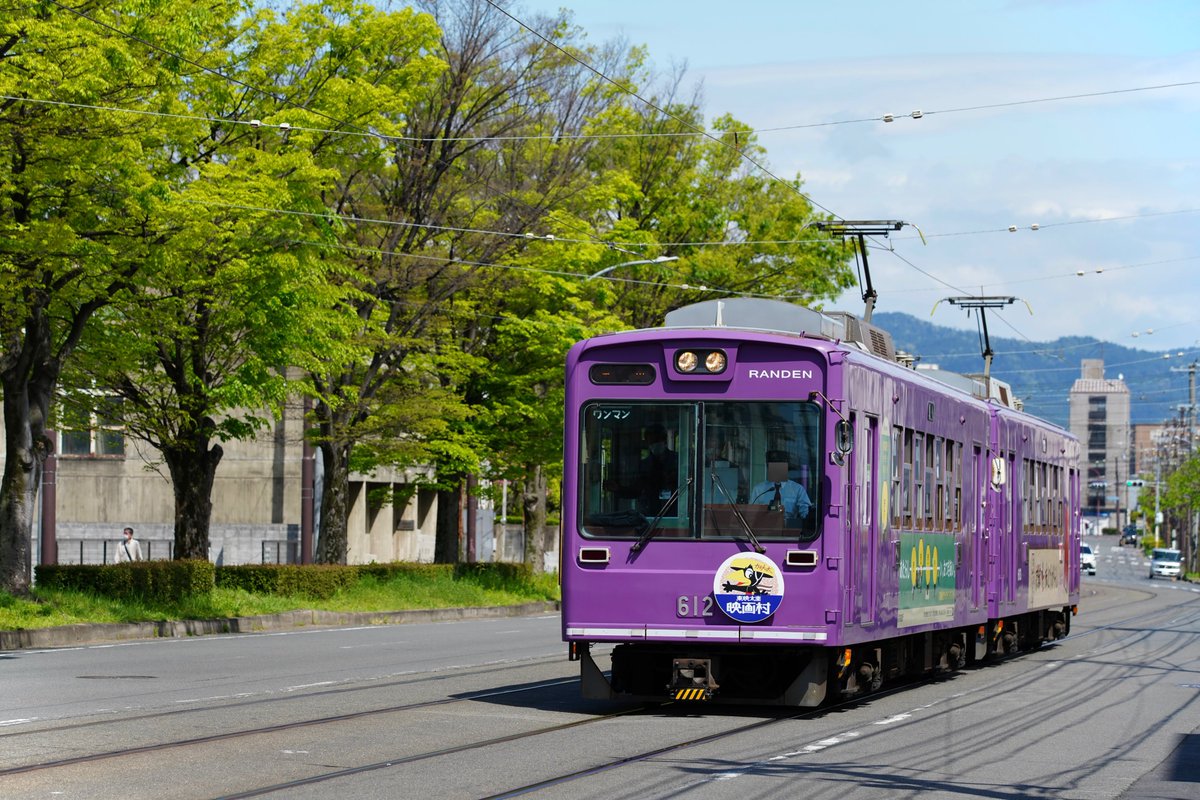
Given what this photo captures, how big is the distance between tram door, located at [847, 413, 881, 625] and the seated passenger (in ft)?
1.82

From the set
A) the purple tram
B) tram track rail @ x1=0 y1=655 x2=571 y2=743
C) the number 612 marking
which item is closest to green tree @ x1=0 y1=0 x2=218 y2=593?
tram track rail @ x1=0 y1=655 x2=571 y2=743

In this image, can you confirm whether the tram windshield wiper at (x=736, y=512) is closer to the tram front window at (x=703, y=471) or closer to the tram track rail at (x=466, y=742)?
the tram front window at (x=703, y=471)

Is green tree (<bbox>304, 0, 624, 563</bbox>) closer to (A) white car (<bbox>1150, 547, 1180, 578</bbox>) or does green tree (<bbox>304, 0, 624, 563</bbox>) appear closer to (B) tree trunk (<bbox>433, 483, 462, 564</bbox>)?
(B) tree trunk (<bbox>433, 483, 462, 564</bbox>)

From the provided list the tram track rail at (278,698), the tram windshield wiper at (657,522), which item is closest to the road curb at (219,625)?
the tram track rail at (278,698)

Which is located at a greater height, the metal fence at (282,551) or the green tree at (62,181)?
the green tree at (62,181)

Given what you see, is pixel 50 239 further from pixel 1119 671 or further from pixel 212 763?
pixel 1119 671

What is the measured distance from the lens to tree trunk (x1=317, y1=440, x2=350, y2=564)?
34.1m

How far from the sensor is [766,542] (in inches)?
563

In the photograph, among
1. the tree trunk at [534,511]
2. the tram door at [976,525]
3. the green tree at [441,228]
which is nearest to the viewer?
the tram door at [976,525]

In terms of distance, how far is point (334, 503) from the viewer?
114 feet

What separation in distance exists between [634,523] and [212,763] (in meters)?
4.74

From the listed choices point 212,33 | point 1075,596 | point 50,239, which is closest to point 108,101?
point 50,239

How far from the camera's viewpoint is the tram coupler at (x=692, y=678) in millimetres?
14398

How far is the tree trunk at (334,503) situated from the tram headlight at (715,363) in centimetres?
1988
